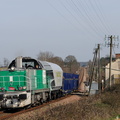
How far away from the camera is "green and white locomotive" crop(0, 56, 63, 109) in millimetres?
14469

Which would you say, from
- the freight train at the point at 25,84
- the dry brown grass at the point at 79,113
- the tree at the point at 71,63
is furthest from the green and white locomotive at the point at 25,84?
the tree at the point at 71,63

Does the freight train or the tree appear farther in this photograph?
the tree

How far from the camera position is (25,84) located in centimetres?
1523

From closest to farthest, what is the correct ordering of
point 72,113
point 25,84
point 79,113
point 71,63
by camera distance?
point 72,113 < point 79,113 < point 25,84 < point 71,63

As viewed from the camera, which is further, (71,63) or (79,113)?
(71,63)

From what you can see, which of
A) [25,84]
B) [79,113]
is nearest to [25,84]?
[25,84]

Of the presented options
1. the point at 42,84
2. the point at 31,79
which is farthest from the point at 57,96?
the point at 31,79

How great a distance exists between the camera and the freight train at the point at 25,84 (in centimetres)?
1447

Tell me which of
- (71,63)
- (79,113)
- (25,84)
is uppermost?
(71,63)

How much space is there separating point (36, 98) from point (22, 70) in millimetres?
2391

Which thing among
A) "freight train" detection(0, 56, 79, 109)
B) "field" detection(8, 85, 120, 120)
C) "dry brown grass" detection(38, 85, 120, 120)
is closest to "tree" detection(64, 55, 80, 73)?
"freight train" detection(0, 56, 79, 109)

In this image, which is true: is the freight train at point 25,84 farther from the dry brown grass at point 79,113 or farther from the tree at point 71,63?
the tree at point 71,63

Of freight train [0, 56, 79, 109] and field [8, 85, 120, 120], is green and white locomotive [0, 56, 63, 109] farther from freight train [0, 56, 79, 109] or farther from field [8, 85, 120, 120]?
field [8, 85, 120, 120]

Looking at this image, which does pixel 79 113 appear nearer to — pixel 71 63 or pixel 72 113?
pixel 72 113
